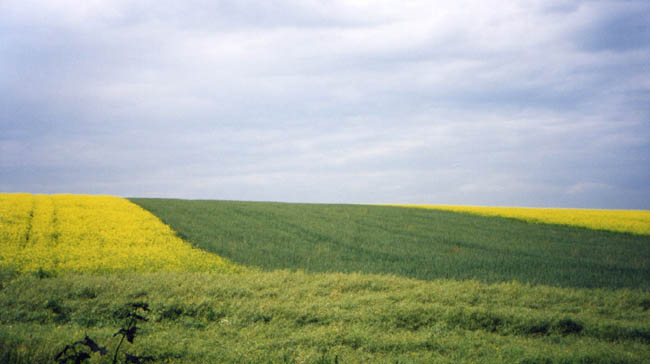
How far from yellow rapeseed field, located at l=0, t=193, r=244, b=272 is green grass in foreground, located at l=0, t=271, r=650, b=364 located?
4.85 ft

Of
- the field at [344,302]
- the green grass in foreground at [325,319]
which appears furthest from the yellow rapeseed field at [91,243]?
the green grass in foreground at [325,319]

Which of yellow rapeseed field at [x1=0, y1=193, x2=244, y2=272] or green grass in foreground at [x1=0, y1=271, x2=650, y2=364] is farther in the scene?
yellow rapeseed field at [x1=0, y1=193, x2=244, y2=272]

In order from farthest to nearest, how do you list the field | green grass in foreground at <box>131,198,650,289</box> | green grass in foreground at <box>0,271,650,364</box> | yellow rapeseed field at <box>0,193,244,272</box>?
1. green grass in foreground at <box>131,198,650,289</box>
2. yellow rapeseed field at <box>0,193,244,272</box>
3. the field
4. green grass in foreground at <box>0,271,650,364</box>

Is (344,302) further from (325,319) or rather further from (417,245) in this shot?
(417,245)

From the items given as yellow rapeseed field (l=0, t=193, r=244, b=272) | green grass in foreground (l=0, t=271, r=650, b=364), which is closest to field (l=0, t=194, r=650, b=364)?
green grass in foreground (l=0, t=271, r=650, b=364)

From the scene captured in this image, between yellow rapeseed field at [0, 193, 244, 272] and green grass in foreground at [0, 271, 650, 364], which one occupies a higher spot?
yellow rapeseed field at [0, 193, 244, 272]

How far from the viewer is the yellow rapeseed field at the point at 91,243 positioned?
13.8 metres

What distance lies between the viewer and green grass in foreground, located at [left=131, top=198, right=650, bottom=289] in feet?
50.3

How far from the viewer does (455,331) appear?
8.99 m

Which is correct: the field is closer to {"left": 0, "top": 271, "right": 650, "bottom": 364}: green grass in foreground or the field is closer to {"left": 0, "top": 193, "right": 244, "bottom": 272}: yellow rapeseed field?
{"left": 0, "top": 271, "right": 650, "bottom": 364}: green grass in foreground

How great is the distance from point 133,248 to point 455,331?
12274mm

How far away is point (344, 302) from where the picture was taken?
10.6 metres

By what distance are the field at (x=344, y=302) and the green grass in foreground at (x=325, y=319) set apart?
0.13 ft

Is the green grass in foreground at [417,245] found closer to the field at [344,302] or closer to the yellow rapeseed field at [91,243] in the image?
the field at [344,302]
